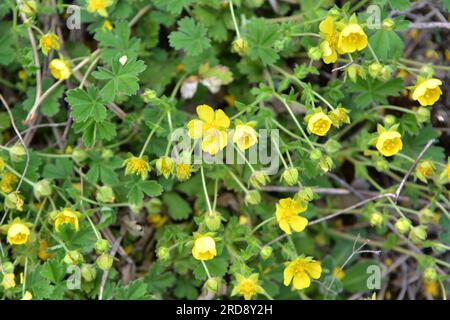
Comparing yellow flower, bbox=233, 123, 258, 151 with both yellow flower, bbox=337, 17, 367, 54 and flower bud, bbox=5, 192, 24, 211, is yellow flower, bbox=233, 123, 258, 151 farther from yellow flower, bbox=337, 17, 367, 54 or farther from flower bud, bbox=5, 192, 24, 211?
flower bud, bbox=5, 192, 24, 211

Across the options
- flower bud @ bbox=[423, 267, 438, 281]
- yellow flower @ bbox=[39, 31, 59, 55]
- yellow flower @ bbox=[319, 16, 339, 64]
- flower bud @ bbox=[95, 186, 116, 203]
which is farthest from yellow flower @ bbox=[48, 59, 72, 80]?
flower bud @ bbox=[423, 267, 438, 281]

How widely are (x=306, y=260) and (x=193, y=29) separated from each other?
83cm

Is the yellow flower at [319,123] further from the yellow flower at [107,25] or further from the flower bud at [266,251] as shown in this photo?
the yellow flower at [107,25]

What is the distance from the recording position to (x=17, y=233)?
6.44 feet

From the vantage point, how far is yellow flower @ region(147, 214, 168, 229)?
7.80 ft

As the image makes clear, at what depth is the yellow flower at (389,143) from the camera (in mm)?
1963

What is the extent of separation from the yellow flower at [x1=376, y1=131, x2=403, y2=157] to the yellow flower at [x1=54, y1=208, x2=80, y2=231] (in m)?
0.93

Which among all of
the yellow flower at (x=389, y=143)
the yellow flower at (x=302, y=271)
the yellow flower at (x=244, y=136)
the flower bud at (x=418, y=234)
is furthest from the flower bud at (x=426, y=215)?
the yellow flower at (x=244, y=136)

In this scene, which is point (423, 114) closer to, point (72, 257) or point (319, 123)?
point (319, 123)

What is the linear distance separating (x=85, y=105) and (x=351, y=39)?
2.61 ft

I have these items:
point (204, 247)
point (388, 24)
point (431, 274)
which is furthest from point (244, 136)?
point (431, 274)

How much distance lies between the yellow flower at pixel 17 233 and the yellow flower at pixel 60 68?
1.64 ft
